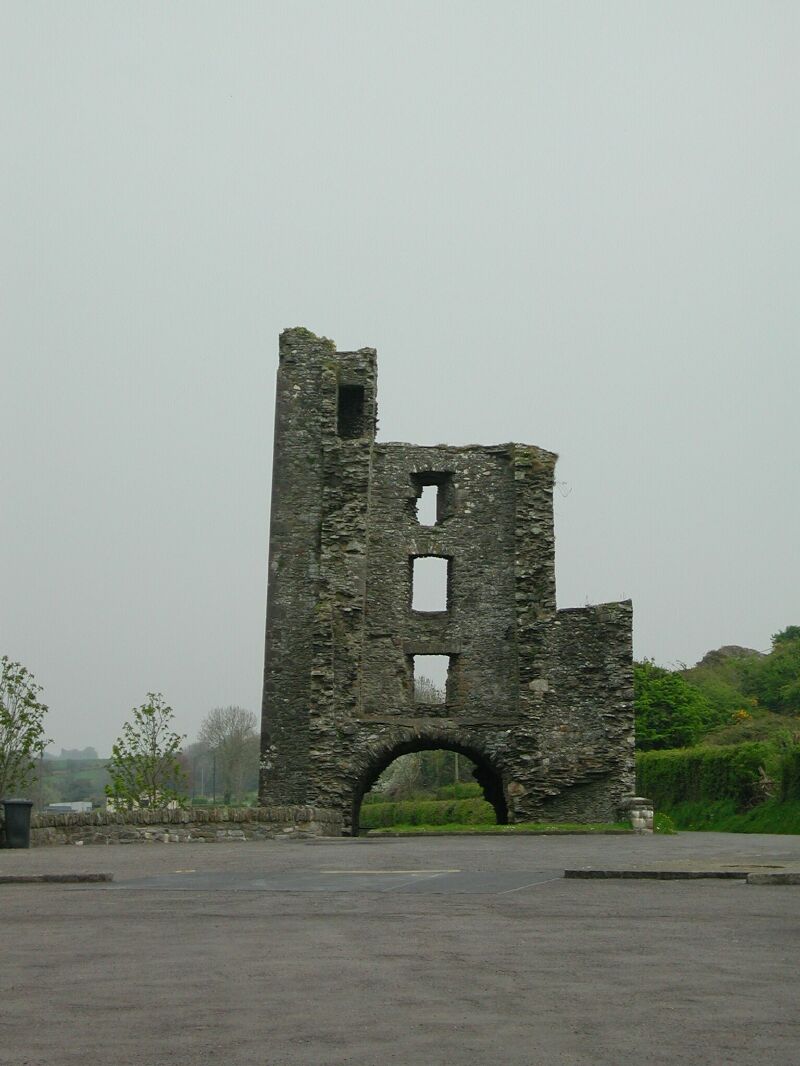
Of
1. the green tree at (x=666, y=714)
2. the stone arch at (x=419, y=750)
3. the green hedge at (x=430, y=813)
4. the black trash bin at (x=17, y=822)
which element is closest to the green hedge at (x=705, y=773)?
the green hedge at (x=430, y=813)

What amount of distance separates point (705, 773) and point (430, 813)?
1499 centimetres

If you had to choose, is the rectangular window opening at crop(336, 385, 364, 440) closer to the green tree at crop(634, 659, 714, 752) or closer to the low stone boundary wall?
the low stone boundary wall

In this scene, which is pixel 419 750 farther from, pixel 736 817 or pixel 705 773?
pixel 705 773

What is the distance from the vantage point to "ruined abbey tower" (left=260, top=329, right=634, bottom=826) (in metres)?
29.0

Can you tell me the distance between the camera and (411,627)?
3145 cm

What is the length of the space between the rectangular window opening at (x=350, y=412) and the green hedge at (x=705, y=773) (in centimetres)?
1145

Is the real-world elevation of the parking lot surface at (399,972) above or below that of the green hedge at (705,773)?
below

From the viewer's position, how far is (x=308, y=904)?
9.05 meters

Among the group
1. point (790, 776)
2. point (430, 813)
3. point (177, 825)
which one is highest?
point (790, 776)

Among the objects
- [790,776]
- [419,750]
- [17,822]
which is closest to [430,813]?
[419,750]

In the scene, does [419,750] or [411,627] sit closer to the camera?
[419,750]

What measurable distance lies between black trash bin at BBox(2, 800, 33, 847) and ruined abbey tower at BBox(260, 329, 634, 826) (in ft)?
33.3

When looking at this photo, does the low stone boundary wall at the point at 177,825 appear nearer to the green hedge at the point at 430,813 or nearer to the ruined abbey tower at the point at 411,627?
the ruined abbey tower at the point at 411,627

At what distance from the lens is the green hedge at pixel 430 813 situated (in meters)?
42.0
